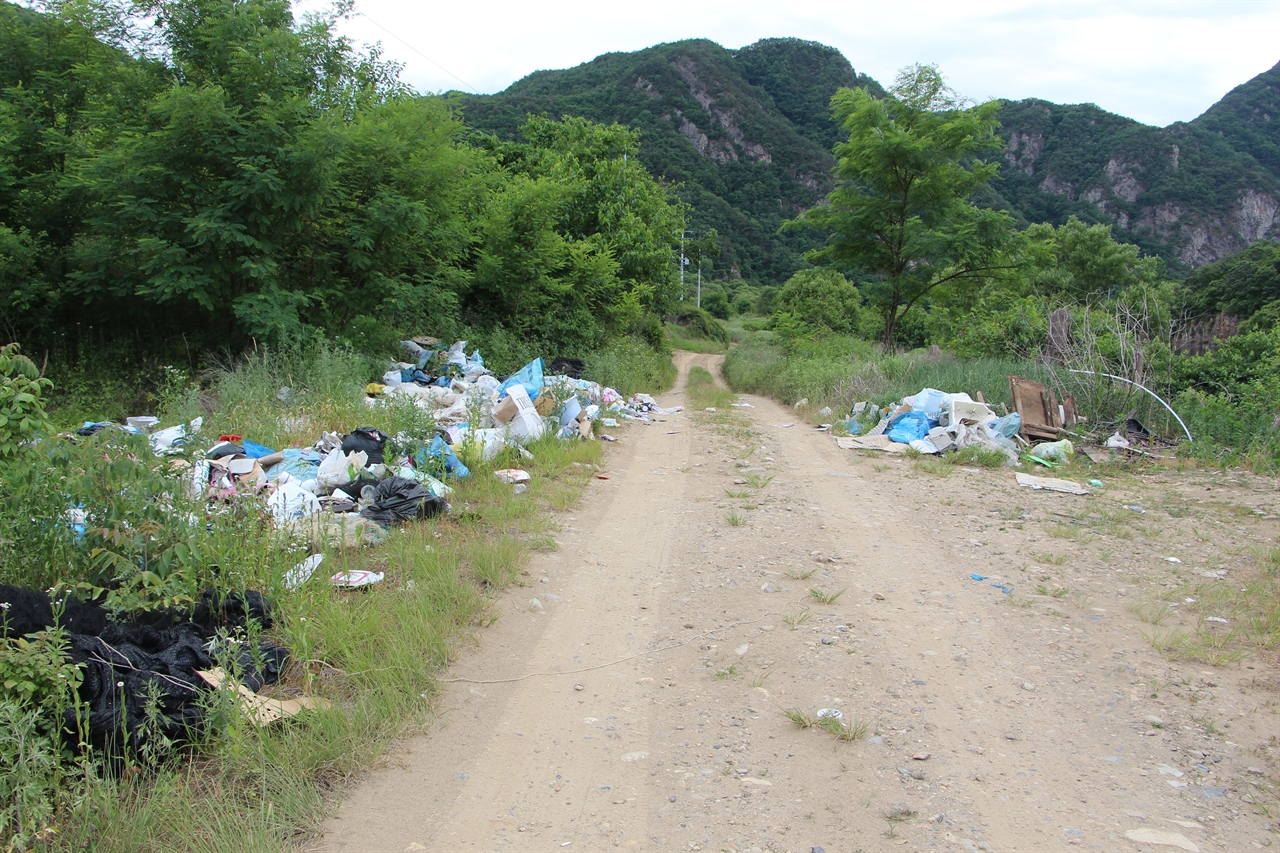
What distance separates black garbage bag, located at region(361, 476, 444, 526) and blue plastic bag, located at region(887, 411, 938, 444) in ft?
22.4

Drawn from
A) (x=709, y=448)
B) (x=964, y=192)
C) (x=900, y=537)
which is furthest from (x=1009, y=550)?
(x=964, y=192)

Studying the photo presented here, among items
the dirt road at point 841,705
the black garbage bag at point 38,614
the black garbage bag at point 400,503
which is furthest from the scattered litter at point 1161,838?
the black garbage bag at point 400,503

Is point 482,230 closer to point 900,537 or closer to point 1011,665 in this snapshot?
point 900,537

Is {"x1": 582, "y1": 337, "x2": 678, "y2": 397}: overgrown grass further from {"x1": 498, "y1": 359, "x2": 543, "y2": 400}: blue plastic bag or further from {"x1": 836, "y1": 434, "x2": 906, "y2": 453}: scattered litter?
{"x1": 836, "y1": 434, "x2": 906, "y2": 453}: scattered litter

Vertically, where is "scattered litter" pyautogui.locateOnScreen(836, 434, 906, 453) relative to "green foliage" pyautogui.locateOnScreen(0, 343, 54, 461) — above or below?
below

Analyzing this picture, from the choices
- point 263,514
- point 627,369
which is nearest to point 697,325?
point 627,369

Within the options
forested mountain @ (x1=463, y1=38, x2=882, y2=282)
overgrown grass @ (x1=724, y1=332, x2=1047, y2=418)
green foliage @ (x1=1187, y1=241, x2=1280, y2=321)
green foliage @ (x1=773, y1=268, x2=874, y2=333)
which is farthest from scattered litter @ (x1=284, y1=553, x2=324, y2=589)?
forested mountain @ (x1=463, y1=38, x2=882, y2=282)

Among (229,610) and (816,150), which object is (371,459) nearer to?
(229,610)

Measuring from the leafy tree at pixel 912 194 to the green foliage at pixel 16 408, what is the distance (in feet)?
56.5

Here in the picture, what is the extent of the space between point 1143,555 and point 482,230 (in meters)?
13.6

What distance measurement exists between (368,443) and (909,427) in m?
7.21

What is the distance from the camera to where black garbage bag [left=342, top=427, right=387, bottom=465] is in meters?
6.70

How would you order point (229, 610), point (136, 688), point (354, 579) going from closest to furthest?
point (136, 688)
point (229, 610)
point (354, 579)

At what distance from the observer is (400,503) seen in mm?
5711
